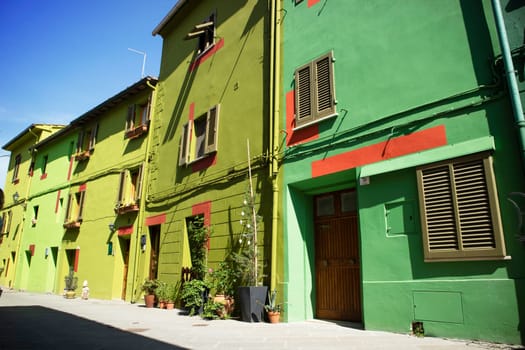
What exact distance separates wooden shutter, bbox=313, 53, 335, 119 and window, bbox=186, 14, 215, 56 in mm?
4555

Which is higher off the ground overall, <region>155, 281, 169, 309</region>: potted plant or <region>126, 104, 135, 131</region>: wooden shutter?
<region>126, 104, 135, 131</region>: wooden shutter

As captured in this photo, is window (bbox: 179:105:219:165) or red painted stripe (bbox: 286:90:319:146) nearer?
red painted stripe (bbox: 286:90:319:146)

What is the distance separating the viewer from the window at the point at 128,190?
13.0m

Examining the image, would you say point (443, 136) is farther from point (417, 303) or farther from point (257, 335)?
point (257, 335)

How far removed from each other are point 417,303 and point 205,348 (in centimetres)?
297

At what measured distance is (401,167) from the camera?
19.3ft

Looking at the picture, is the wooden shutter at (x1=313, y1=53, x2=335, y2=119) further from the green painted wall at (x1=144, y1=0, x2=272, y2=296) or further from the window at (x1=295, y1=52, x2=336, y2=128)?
the green painted wall at (x1=144, y1=0, x2=272, y2=296)

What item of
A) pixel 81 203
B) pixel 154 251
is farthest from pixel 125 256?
pixel 81 203

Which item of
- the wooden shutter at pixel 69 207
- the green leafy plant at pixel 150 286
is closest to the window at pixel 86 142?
the wooden shutter at pixel 69 207

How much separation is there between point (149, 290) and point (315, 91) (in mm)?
7252

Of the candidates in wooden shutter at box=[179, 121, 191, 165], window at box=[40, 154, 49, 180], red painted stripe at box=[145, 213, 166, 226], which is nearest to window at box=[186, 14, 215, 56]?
wooden shutter at box=[179, 121, 191, 165]

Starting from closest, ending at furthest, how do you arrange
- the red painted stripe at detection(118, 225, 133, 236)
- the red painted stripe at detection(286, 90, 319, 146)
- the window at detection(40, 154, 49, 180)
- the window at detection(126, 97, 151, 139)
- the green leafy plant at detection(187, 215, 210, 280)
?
1. the red painted stripe at detection(286, 90, 319, 146)
2. the green leafy plant at detection(187, 215, 210, 280)
3. the red painted stripe at detection(118, 225, 133, 236)
4. the window at detection(126, 97, 151, 139)
5. the window at detection(40, 154, 49, 180)

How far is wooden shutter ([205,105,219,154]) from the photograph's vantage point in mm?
10008

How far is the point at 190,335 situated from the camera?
5715 mm
